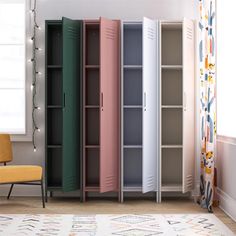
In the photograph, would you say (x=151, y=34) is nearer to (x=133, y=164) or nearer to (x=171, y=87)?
(x=171, y=87)

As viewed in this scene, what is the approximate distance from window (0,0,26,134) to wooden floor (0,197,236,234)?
38.5 inches

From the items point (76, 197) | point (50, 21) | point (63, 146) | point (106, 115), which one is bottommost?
point (76, 197)

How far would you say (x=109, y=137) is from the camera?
508cm

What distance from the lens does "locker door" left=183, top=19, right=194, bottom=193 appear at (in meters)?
5.07

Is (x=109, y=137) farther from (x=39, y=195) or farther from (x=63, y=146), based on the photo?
(x=39, y=195)

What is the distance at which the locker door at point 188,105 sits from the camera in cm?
507

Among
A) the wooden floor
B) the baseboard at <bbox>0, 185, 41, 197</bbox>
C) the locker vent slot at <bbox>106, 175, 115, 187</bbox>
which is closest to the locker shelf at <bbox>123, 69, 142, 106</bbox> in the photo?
the locker vent slot at <bbox>106, 175, 115, 187</bbox>

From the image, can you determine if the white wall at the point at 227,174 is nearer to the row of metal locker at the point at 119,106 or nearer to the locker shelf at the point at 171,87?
the row of metal locker at the point at 119,106

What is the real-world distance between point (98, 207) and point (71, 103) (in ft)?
3.82

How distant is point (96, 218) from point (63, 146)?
107 cm

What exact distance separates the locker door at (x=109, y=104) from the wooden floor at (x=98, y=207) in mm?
243

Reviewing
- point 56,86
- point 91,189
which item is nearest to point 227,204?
point 91,189

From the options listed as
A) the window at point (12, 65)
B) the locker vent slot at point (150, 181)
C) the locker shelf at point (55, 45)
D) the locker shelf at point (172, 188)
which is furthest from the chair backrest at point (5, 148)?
the locker shelf at point (172, 188)

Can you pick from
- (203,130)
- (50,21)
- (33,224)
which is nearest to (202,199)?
(203,130)
